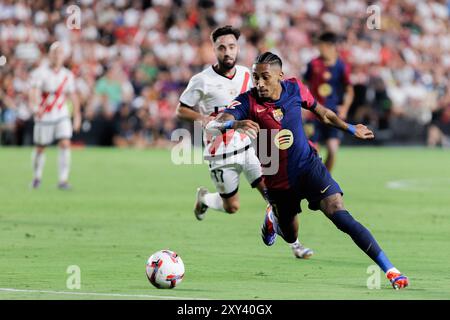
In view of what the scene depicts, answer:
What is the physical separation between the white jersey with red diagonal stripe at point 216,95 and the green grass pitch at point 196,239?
117 centimetres

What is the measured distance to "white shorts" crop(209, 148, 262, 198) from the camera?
12812mm

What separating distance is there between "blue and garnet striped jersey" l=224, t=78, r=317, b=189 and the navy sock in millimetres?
707

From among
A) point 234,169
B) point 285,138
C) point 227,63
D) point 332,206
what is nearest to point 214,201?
point 234,169

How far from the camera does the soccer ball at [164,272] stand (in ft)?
31.8

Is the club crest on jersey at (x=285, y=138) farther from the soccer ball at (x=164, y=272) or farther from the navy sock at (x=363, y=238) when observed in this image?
the soccer ball at (x=164, y=272)

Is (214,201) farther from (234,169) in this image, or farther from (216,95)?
(216,95)

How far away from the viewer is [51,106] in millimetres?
21359

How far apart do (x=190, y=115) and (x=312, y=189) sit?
2.71 meters

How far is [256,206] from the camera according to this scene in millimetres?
18141

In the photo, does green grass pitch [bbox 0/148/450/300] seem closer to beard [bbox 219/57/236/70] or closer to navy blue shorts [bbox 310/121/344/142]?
navy blue shorts [bbox 310/121/344/142]

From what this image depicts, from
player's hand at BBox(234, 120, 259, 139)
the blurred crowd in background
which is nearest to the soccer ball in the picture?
player's hand at BBox(234, 120, 259, 139)

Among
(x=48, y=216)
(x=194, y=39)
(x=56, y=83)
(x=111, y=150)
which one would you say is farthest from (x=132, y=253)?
(x=194, y=39)

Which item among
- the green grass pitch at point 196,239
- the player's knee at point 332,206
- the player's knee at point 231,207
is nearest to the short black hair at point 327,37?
the green grass pitch at point 196,239

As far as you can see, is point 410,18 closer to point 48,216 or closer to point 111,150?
point 111,150
